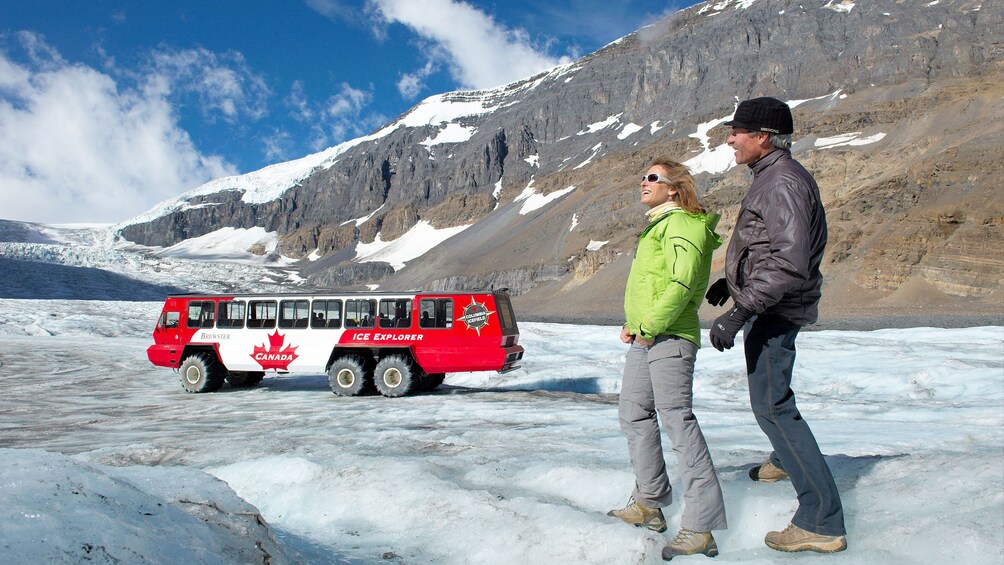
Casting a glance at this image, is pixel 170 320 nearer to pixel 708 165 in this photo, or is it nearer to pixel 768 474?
pixel 768 474

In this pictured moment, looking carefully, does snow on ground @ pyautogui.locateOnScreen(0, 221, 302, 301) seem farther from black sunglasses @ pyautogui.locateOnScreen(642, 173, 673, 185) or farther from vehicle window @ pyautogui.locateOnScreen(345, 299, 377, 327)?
black sunglasses @ pyautogui.locateOnScreen(642, 173, 673, 185)

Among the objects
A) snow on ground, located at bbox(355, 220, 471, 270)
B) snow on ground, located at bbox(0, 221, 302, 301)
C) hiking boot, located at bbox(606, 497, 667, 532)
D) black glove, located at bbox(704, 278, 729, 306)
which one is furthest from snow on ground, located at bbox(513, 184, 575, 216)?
hiking boot, located at bbox(606, 497, 667, 532)

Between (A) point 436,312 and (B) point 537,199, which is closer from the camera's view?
(A) point 436,312

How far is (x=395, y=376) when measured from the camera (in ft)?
43.6

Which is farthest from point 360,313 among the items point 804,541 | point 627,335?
point 804,541

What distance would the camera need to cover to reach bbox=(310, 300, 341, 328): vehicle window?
13.9 metres

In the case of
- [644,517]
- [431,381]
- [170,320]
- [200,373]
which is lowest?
[431,381]

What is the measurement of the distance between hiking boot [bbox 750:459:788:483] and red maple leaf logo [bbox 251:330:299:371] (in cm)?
1146

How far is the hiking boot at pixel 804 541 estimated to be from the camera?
335cm

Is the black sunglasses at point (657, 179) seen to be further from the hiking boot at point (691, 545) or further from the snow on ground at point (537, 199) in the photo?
the snow on ground at point (537, 199)

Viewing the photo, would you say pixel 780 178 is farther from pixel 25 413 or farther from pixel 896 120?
pixel 896 120

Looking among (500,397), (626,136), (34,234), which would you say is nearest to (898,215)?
(500,397)

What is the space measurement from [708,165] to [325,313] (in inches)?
3462

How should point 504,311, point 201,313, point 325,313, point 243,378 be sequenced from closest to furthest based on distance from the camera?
1. point 504,311
2. point 325,313
3. point 201,313
4. point 243,378
